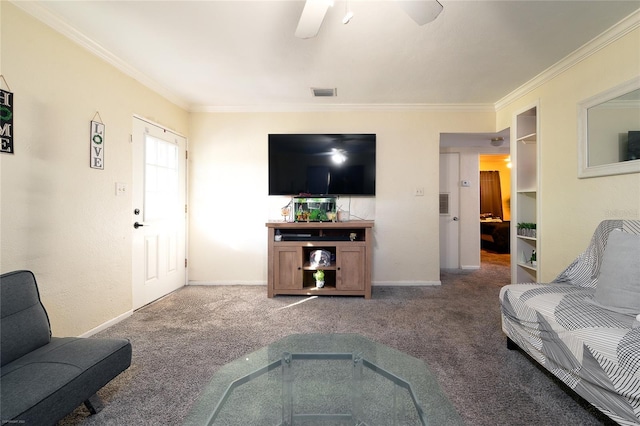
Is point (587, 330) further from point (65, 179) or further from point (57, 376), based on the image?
point (65, 179)

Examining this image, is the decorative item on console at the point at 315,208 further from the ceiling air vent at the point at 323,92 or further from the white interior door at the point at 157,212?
the white interior door at the point at 157,212

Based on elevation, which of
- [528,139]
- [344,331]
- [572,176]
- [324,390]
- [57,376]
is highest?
[528,139]

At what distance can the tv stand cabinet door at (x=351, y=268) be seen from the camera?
3.10m

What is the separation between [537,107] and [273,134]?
3.01m

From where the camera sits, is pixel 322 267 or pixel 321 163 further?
pixel 321 163

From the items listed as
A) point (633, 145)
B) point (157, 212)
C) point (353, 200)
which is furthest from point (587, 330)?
point (157, 212)

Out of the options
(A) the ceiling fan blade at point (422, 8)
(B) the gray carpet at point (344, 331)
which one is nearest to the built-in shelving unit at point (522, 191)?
(B) the gray carpet at point (344, 331)

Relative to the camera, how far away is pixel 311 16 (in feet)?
5.05

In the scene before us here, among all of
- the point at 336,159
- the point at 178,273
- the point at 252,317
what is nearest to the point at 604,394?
the point at 252,317

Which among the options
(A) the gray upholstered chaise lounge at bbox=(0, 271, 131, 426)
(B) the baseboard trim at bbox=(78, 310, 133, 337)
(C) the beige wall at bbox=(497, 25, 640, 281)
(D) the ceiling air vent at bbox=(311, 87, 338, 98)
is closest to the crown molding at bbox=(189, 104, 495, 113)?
(D) the ceiling air vent at bbox=(311, 87, 338, 98)

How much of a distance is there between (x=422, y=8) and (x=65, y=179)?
2686mm

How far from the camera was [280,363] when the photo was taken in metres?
1.34

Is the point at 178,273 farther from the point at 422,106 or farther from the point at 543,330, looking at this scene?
the point at 422,106

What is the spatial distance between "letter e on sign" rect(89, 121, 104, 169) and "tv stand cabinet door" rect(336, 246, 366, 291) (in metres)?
2.44
